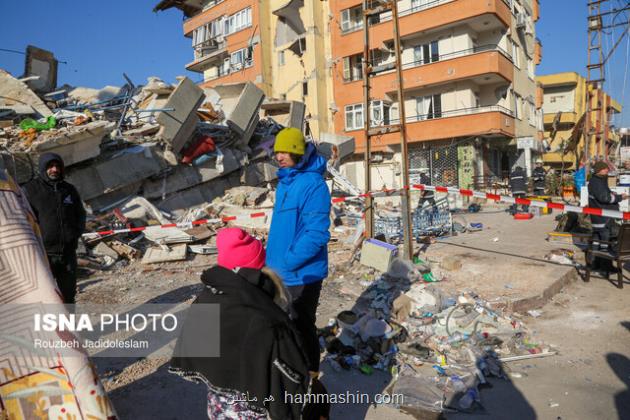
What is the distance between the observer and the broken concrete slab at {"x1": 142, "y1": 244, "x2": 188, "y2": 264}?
788 cm

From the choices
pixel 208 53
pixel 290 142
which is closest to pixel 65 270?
pixel 290 142

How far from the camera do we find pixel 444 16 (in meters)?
21.5

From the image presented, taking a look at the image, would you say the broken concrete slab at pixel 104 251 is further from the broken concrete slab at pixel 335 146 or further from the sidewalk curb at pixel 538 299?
the broken concrete slab at pixel 335 146

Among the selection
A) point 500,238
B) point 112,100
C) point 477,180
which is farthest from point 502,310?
point 477,180

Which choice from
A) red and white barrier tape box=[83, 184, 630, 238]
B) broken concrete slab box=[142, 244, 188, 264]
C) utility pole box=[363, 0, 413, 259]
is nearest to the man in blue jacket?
utility pole box=[363, 0, 413, 259]

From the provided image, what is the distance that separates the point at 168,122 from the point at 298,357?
9.62 metres

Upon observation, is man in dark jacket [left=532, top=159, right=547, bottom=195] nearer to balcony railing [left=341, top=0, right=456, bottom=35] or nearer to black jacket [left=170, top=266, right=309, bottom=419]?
balcony railing [left=341, top=0, right=456, bottom=35]

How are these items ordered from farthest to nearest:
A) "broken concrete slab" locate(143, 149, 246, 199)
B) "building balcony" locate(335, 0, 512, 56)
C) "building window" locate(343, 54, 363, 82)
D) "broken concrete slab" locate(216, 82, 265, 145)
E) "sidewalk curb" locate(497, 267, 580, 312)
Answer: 1. "building window" locate(343, 54, 363, 82)
2. "building balcony" locate(335, 0, 512, 56)
3. "broken concrete slab" locate(216, 82, 265, 145)
4. "broken concrete slab" locate(143, 149, 246, 199)
5. "sidewalk curb" locate(497, 267, 580, 312)

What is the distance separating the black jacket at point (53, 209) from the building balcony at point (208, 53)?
31773 millimetres

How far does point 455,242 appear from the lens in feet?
30.9

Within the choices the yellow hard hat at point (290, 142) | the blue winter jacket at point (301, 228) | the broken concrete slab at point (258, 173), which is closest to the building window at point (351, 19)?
the broken concrete slab at point (258, 173)

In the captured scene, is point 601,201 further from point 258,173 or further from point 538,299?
point 258,173

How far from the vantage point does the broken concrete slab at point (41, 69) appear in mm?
12508

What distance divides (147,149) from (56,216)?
22.5ft
